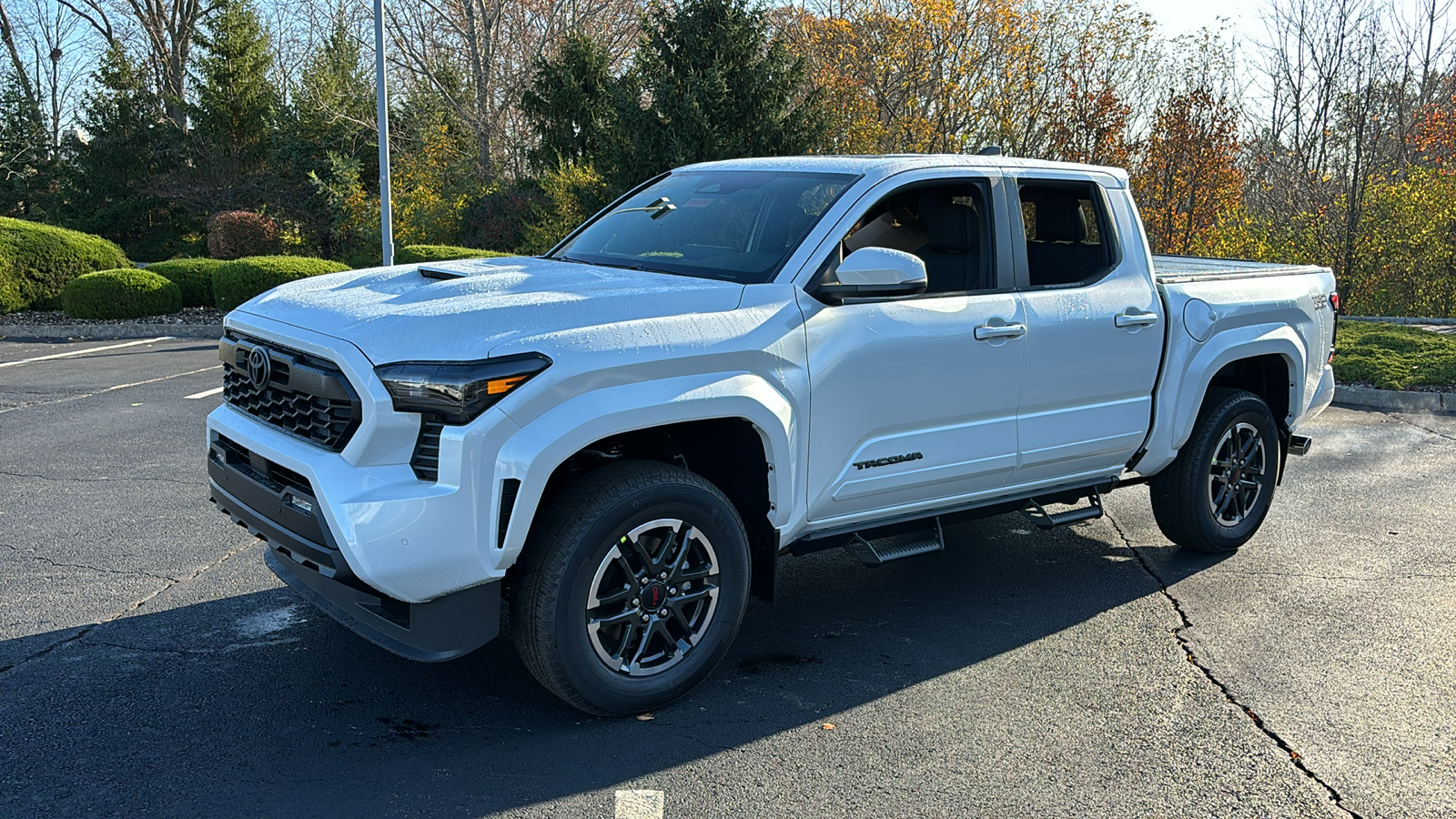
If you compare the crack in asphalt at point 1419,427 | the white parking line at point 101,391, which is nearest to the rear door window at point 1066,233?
the crack in asphalt at point 1419,427

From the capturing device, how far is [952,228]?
204 inches

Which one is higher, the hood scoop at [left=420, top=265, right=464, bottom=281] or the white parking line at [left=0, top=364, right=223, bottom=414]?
the hood scoop at [left=420, top=265, right=464, bottom=281]

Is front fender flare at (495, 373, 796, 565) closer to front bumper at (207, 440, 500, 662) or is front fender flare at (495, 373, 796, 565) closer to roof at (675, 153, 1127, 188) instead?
front bumper at (207, 440, 500, 662)

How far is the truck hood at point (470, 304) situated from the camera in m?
3.66

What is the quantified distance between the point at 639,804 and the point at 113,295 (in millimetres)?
16362

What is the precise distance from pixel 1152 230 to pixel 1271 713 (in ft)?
50.3

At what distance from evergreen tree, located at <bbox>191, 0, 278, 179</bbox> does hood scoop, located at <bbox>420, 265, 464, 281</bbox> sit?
A: 32.4 meters

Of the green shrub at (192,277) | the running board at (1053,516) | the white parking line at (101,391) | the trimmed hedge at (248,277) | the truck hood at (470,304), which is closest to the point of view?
the truck hood at (470,304)

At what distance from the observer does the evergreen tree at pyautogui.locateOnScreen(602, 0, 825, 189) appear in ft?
63.9

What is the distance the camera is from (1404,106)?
1917 centimetres

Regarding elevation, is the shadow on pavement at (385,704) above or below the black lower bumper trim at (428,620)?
below

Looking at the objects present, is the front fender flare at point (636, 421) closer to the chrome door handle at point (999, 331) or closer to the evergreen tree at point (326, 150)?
the chrome door handle at point (999, 331)

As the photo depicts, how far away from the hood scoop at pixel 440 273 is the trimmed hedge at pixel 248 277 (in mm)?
13359

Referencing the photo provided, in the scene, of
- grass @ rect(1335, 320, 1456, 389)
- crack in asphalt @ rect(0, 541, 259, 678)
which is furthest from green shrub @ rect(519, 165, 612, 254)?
crack in asphalt @ rect(0, 541, 259, 678)
